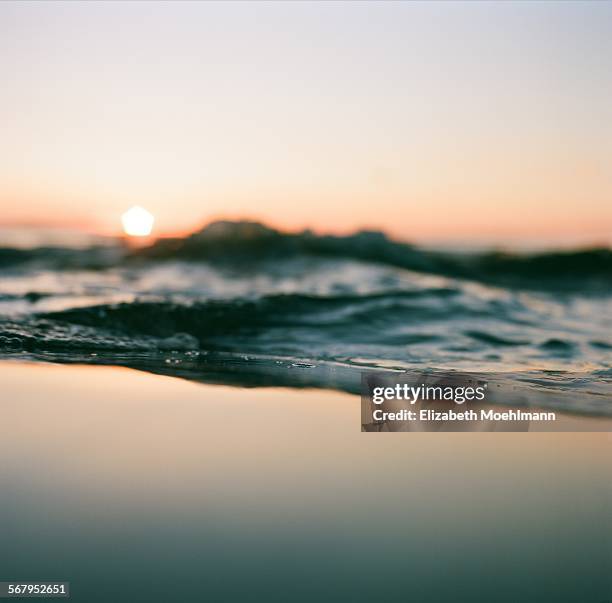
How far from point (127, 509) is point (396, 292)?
193 inches

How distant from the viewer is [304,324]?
441 cm

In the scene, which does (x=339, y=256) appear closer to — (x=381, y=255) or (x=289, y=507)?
(x=381, y=255)

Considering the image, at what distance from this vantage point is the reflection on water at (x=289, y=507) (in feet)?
3.98

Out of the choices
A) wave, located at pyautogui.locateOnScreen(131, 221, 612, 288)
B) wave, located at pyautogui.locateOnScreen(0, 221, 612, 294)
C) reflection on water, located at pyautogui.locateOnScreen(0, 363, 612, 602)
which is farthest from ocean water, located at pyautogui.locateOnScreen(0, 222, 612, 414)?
wave, located at pyautogui.locateOnScreen(131, 221, 612, 288)

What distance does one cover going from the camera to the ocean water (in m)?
2.96

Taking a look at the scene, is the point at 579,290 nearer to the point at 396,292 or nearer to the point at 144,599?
the point at 396,292

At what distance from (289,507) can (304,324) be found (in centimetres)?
297

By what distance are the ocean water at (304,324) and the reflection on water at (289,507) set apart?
0.67 m

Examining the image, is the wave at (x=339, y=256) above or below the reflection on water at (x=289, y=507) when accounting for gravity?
above

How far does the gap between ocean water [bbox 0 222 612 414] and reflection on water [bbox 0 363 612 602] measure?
0.67 meters

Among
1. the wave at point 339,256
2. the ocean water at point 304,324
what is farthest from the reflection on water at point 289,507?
the wave at point 339,256

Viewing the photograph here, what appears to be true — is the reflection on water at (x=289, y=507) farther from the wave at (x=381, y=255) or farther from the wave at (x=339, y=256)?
the wave at (x=381, y=255)

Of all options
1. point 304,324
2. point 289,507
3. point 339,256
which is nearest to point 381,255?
point 339,256

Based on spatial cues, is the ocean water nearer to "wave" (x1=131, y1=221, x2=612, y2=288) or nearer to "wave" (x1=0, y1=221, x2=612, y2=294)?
"wave" (x1=0, y1=221, x2=612, y2=294)
